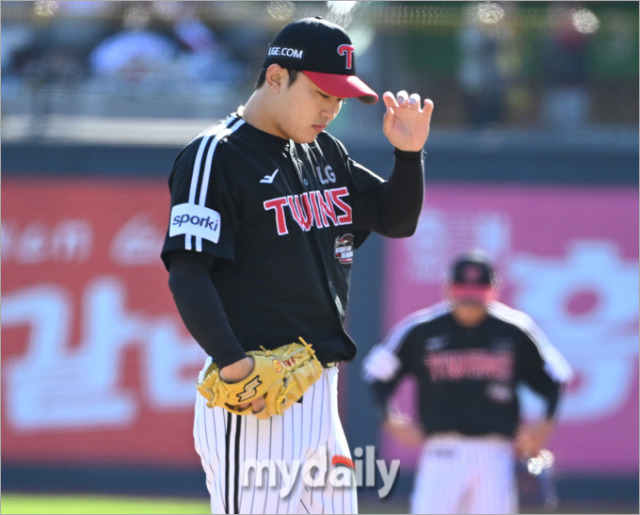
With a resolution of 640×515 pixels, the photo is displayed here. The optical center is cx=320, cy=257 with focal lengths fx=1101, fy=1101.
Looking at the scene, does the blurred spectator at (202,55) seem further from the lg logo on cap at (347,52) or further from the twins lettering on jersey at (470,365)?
the lg logo on cap at (347,52)

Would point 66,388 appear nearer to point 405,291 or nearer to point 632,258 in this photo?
point 405,291

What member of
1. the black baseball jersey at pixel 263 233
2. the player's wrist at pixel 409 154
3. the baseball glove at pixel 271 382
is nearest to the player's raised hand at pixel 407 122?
the player's wrist at pixel 409 154

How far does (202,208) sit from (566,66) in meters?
8.21

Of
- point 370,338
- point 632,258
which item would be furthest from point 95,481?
point 632,258

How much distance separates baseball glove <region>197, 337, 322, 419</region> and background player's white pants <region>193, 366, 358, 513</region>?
72mm

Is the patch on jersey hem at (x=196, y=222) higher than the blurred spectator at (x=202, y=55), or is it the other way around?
the blurred spectator at (x=202, y=55)

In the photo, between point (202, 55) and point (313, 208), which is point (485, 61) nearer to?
point (202, 55)

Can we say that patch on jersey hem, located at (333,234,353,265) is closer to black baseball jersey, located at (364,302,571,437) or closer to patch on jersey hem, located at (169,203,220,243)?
patch on jersey hem, located at (169,203,220,243)

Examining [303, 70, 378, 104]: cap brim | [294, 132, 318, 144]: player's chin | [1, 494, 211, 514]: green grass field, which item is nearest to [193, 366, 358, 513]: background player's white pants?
[294, 132, 318, 144]: player's chin

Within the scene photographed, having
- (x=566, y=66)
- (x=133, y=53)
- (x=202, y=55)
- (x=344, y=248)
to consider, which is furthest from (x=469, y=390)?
(x=133, y=53)

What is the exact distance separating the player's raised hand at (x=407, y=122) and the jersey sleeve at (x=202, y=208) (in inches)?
23.6

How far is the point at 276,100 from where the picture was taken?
11.3 ft

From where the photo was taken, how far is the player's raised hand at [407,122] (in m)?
3.58

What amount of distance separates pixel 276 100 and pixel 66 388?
720 centimetres
